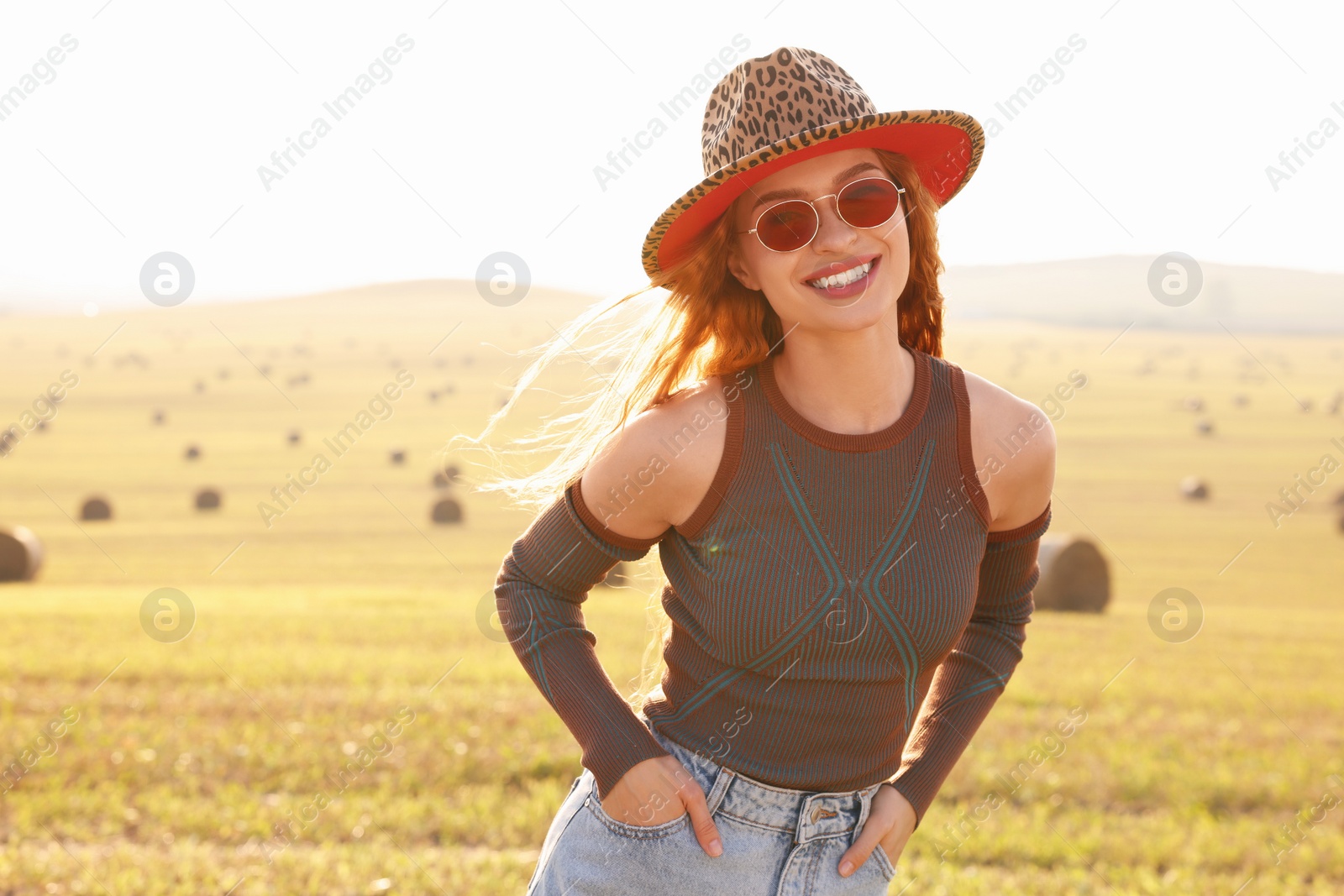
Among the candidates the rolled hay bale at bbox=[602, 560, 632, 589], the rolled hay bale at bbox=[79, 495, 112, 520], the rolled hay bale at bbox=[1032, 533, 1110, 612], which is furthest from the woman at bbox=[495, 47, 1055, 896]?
the rolled hay bale at bbox=[79, 495, 112, 520]

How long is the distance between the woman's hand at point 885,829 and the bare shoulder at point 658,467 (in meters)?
0.77

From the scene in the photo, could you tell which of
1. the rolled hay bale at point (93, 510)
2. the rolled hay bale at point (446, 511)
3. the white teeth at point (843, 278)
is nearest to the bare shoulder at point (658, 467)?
the white teeth at point (843, 278)

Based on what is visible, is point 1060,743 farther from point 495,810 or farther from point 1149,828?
point 495,810

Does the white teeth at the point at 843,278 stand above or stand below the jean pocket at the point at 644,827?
above

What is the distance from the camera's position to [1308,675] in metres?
11.2

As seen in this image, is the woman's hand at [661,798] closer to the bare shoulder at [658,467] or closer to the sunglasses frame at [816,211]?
the bare shoulder at [658,467]

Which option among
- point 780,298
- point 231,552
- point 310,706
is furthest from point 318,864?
point 231,552

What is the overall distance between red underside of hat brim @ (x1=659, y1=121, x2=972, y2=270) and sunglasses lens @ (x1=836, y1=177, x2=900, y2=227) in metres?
0.10

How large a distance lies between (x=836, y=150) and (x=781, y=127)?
14cm

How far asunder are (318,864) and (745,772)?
149 inches

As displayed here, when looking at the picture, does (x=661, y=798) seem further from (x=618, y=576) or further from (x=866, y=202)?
(x=618, y=576)

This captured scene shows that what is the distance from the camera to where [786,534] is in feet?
7.41

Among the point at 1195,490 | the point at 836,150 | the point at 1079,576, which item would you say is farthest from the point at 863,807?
the point at 1195,490

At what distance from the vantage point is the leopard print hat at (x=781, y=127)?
2.31 meters
